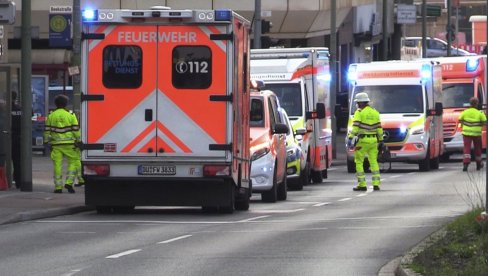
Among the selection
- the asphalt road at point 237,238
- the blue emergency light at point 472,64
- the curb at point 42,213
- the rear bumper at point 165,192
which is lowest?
the asphalt road at point 237,238

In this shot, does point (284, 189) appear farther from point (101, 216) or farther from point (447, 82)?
point (447, 82)

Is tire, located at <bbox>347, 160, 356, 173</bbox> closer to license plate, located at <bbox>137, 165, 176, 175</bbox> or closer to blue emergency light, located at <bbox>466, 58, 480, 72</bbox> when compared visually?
blue emergency light, located at <bbox>466, 58, 480, 72</bbox>

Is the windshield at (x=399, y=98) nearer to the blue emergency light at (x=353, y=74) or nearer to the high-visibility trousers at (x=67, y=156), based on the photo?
the blue emergency light at (x=353, y=74)

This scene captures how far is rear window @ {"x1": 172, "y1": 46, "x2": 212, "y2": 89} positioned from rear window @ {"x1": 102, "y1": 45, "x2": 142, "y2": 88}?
0.53m

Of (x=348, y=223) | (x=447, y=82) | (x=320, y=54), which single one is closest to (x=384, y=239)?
(x=348, y=223)

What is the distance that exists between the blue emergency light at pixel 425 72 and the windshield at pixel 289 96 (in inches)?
283

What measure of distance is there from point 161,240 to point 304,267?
3.30 metres

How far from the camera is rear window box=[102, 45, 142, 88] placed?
21.2m

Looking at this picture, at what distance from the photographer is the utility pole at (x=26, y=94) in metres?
25.5

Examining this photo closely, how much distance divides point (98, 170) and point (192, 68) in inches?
77.3

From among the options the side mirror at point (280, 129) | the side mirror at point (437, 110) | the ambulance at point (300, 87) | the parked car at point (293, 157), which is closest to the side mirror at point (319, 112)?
the ambulance at point (300, 87)

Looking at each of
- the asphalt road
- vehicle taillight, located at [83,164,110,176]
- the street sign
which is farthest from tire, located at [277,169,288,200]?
the street sign

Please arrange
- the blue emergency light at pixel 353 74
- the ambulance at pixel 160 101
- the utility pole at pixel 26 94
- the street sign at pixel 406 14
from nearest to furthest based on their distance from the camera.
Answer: the ambulance at pixel 160 101, the utility pole at pixel 26 94, the blue emergency light at pixel 353 74, the street sign at pixel 406 14

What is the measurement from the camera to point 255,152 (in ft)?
81.3
